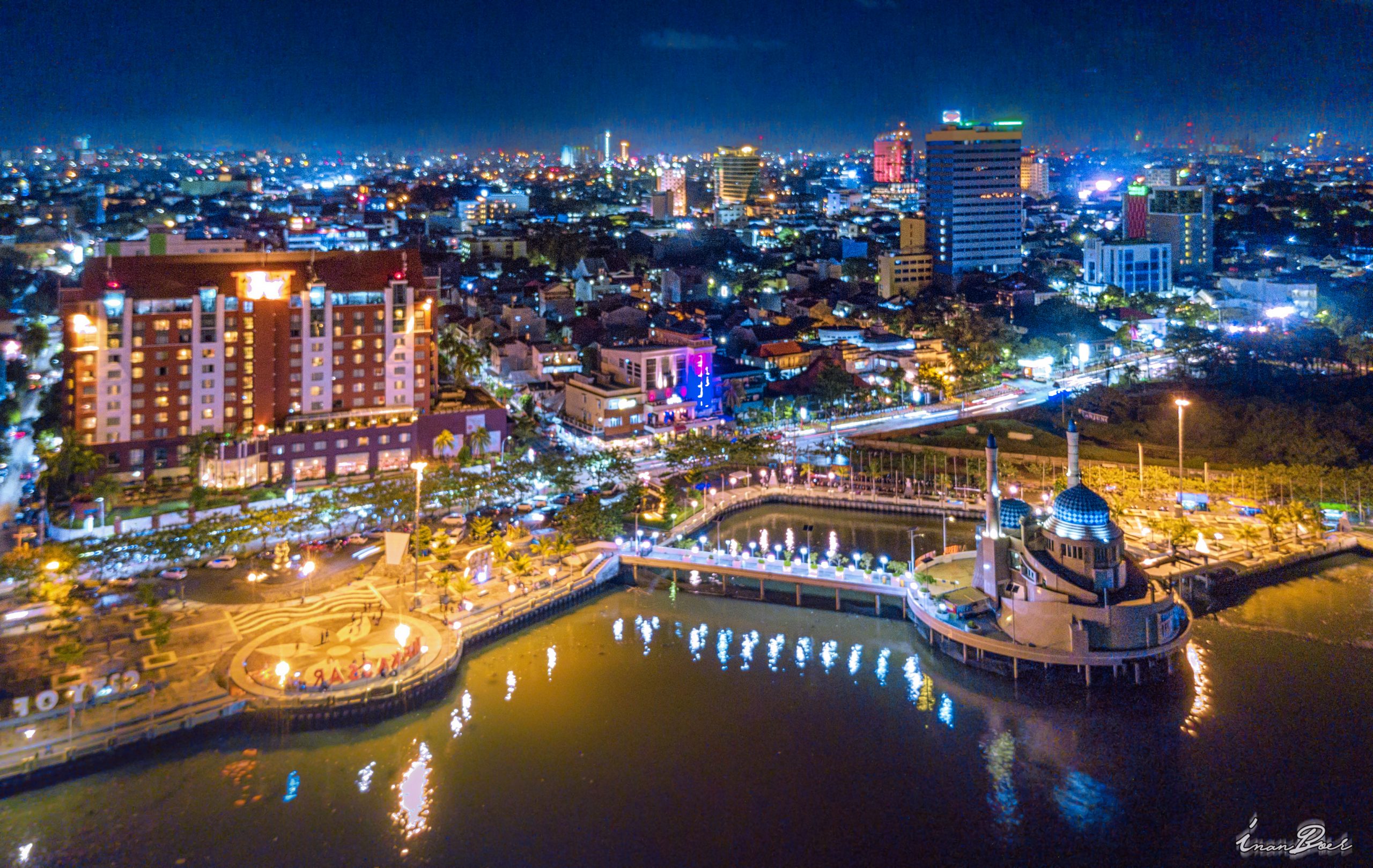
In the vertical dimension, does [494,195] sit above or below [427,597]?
above

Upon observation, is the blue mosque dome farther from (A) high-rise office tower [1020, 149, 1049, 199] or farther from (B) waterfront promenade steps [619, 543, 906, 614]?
(A) high-rise office tower [1020, 149, 1049, 199]

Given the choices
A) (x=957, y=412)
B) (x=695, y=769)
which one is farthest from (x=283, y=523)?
(x=957, y=412)

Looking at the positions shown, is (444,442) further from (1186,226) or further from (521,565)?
(1186,226)

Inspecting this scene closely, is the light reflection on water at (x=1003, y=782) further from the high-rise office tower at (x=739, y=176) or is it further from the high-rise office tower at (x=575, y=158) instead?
the high-rise office tower at (x=575, y=158)

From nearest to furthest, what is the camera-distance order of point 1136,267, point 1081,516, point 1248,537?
1. point 1081,516
2. point 1248,537
3. point 1136,267

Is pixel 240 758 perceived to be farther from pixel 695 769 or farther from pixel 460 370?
pixel 460 370

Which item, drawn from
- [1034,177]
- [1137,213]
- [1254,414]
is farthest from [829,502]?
[1034,177]
